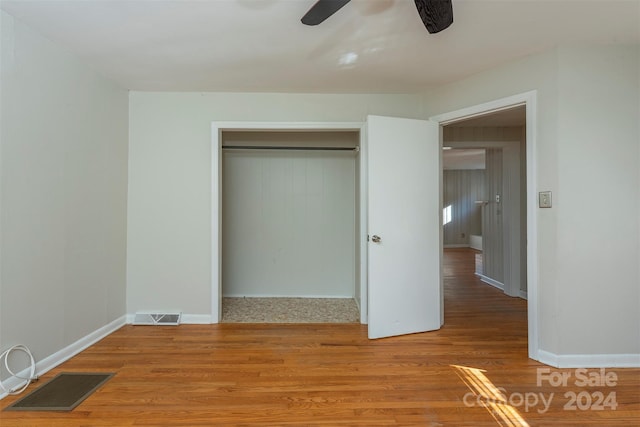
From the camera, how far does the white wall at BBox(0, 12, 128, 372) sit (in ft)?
6.58

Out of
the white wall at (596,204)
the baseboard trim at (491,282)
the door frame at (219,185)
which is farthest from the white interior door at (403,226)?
the baseboard trim at (491,282)

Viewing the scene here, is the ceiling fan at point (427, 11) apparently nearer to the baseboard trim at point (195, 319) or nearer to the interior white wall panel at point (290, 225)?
the interior white wall panel at point (290, 225)

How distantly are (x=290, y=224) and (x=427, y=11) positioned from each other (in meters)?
3.12

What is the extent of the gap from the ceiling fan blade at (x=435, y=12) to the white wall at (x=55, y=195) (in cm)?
251

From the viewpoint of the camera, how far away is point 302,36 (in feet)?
Result: 7.20

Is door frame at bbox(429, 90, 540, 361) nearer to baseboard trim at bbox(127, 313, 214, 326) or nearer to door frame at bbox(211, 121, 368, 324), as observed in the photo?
door frame at bbox(211, 121, 368, 324)

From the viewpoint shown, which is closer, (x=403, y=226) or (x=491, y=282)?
(x=403, y=226)

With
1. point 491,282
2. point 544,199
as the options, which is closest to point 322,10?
point 544,199

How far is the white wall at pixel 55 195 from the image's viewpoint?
6.58 ft

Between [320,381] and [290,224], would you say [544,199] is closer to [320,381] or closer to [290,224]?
[320,381]

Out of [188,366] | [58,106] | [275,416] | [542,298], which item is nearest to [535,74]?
[542,298]

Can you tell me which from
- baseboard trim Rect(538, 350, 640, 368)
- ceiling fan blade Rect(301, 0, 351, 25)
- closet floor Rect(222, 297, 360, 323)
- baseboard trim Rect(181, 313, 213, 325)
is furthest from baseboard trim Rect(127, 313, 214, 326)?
baseboard trim Rect(538, 350, 640, 368)

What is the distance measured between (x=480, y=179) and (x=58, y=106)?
10.2 meters

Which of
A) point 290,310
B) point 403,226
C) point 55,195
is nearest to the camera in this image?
point 55,195
